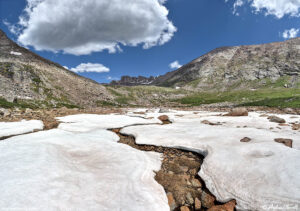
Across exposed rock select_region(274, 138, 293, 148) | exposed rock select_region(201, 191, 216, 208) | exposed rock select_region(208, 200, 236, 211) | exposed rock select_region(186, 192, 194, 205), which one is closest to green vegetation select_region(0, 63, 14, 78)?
exposed rock select_region(186, 192, 194, 205)

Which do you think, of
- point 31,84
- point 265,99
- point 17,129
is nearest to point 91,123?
point 17,129

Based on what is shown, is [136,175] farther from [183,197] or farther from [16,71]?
[16,71]

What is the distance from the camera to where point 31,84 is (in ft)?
198

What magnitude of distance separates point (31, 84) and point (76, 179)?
70.4 m

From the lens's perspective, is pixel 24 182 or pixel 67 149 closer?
pixel 24 182

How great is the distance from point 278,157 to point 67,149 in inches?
506

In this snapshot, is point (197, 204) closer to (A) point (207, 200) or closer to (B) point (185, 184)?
(A) point (207, 200)

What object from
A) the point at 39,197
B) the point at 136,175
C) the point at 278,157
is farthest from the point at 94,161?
the point at 278,157

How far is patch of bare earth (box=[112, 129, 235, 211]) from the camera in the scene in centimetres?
617

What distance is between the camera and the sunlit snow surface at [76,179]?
5293mm

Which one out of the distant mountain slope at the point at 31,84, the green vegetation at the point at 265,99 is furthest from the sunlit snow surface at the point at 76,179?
the green vegetation at the point at 265,99

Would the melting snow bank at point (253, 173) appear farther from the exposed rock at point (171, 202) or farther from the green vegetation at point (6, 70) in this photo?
the green vegetation at point (6, 70)

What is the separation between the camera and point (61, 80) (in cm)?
8188

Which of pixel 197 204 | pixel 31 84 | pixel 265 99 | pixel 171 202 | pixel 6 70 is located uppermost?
pixel 6 70
